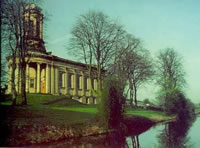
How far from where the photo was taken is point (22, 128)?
30.7ft

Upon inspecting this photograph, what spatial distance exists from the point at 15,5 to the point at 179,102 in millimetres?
18882

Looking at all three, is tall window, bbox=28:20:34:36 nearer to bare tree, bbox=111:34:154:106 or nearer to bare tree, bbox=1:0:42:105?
bare tree, bbox=1:0:42:105

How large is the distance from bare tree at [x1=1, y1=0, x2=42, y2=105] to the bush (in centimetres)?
421

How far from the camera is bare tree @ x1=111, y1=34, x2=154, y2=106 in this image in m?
23.6

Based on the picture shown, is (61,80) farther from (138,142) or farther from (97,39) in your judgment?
(138,142)

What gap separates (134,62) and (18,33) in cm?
1282

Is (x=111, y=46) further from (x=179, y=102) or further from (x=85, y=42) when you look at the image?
(x=179, y=102)

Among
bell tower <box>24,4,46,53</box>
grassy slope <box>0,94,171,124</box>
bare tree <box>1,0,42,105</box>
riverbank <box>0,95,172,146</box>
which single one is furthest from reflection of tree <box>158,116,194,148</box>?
bell tower <box>24,4,46,53</box>

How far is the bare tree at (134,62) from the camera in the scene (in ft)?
77.4

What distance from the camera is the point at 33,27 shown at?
52.1ft

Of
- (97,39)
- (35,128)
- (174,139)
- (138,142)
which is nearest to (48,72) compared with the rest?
(97,39)

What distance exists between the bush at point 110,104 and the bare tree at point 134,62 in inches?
336

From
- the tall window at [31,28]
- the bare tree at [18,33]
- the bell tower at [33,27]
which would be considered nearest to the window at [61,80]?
the bell tower at [33,27]

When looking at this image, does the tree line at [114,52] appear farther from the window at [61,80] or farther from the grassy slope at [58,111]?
the window at [61,80]
